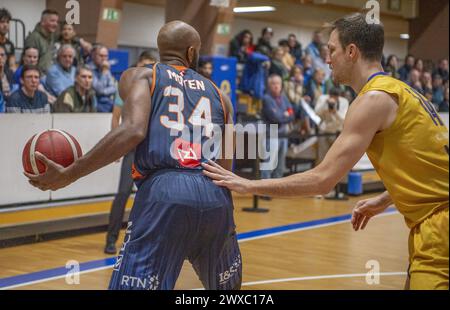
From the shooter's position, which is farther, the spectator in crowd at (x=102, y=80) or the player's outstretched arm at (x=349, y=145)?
the spectator in crowd at (x=102, y=80)

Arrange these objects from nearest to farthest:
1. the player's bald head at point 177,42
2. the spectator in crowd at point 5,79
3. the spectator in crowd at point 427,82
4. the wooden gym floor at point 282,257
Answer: the player's bald head at point 177,42, the wooden gym floor at point 282,257, the spectator in crowd at point 5,79, the spectator in crowd at point 427,82

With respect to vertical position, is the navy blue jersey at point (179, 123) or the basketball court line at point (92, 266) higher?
the navy blue jersey at point (179, 123)

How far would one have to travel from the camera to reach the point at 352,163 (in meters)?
2.75

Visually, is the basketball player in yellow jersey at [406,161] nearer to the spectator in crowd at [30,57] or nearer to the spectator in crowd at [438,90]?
the spectator in crowd at [30,57]

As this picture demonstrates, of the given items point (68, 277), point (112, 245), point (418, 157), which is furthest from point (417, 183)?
point (112, 245)

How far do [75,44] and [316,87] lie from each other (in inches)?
173

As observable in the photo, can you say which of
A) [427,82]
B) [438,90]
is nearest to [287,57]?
[427,82]

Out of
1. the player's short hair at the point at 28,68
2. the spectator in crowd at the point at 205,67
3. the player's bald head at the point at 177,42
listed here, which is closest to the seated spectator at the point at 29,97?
the player's short hair at the point at 28,68

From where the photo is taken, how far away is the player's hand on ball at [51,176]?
10.2 feet

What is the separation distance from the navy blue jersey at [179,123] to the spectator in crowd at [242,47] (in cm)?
780

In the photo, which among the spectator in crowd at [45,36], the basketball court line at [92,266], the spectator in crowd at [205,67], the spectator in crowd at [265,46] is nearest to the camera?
the basketball court line at [92,266]

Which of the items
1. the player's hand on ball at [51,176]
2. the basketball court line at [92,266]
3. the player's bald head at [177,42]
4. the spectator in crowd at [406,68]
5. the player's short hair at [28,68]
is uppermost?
the spectator in crowd at [406,68]

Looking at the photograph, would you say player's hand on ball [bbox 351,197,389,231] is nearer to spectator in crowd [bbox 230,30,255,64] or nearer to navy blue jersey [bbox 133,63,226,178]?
navy blue jersey [bbox 133,63,226,178]

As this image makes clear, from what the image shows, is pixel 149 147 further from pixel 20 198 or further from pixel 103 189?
pixel 103 189
